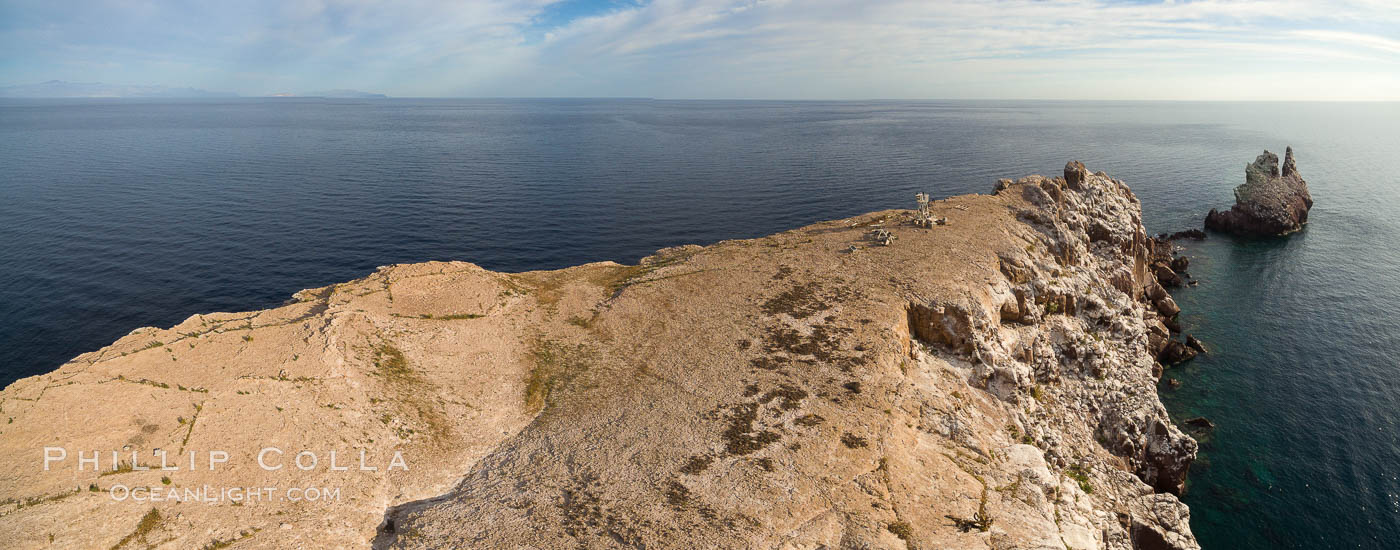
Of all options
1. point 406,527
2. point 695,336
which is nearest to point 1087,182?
point 695,336

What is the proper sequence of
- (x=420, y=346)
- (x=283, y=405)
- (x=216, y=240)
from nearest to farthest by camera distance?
(x=283, y=405), (x=420, y=346), (x=216, y=240)

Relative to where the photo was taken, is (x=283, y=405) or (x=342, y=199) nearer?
(x=283, y=405)

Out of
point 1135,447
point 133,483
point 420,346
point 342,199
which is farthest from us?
point 342,199

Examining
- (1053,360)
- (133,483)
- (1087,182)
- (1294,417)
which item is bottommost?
(1294,417)

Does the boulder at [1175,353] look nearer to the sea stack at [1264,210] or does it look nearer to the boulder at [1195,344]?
the boulder at [1195,344]

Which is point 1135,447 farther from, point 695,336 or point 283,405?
point 283,405

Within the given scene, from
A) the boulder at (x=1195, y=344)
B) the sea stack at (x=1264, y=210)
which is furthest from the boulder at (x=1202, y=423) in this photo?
the sea stack at (x=1264, y=210)

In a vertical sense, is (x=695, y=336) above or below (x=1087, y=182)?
below
